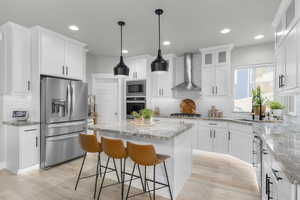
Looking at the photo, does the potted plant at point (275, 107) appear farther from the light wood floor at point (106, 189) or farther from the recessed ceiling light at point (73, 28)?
the recessed ceiling light at point (73, 28)

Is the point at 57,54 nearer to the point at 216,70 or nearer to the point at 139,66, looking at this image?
the point at 139,66

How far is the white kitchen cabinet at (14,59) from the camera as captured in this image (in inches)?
119

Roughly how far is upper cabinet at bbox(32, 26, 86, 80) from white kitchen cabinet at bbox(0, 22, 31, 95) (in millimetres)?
216

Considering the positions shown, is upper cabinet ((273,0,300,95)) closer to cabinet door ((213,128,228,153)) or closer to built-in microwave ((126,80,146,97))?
cabinet door ((213,128,228,153))

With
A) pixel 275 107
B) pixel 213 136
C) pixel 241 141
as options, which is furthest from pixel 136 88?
pixel 275 107

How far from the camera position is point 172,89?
4871mm

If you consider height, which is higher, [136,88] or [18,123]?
[136,88]

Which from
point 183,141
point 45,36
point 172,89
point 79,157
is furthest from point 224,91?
point 45,36

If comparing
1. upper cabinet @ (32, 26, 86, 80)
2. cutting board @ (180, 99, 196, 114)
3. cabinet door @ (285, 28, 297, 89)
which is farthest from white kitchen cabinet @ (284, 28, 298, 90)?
upper cabinet @ (32, 26, 86, 80)

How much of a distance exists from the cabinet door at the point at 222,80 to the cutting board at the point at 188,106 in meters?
0.79

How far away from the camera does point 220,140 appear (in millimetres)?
3922

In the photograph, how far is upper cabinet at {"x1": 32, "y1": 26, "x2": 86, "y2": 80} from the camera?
125 inches

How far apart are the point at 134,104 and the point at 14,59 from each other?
120 inches

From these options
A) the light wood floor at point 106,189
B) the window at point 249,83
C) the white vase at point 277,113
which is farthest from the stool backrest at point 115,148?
the window at point 249,83
